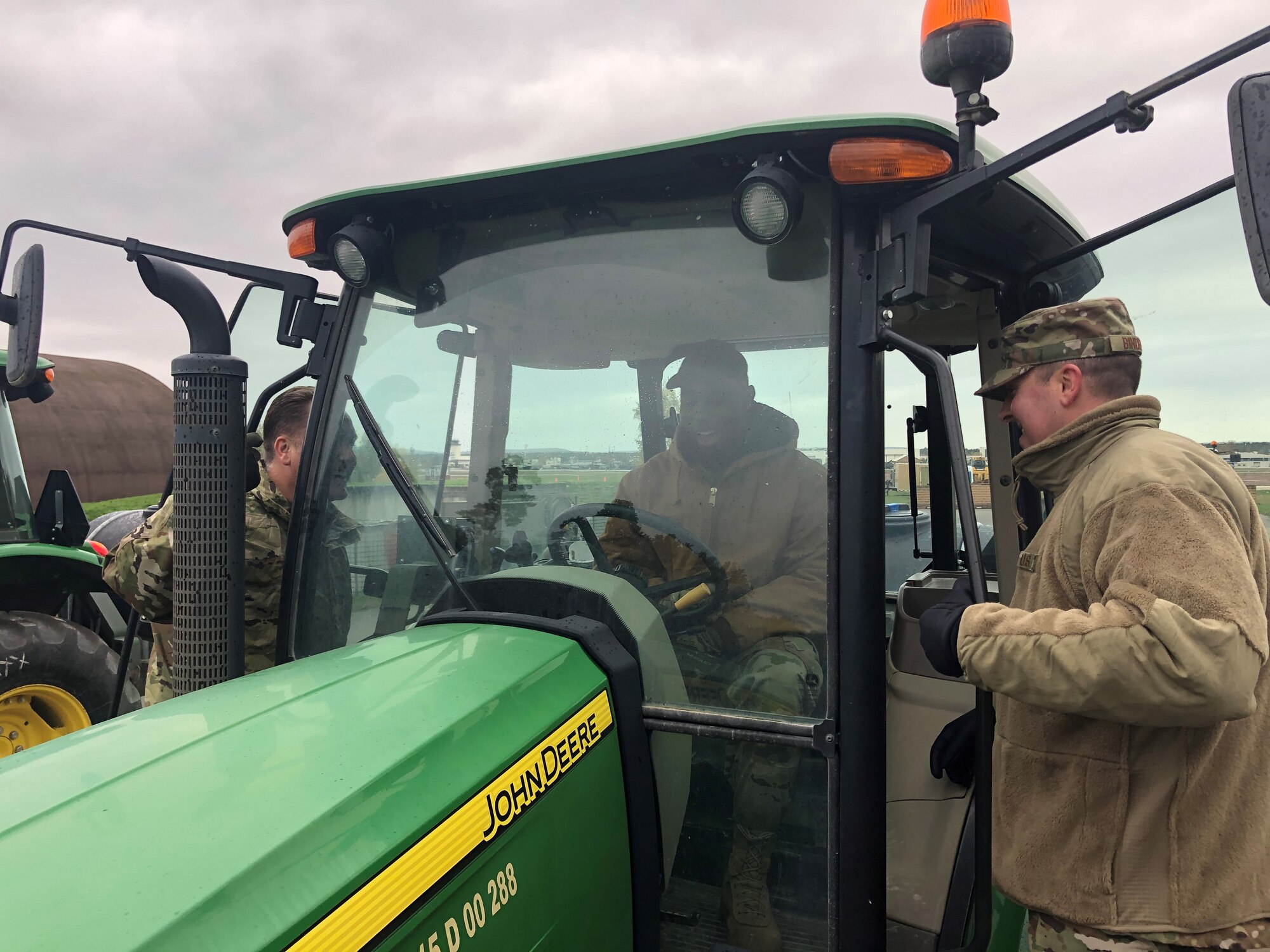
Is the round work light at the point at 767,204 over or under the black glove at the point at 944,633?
over

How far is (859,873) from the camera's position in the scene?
1.64 metres

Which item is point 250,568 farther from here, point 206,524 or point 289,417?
point 206,524

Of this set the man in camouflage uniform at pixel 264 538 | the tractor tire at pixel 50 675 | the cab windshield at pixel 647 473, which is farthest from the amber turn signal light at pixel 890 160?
the tractor tire at pixel 50 675

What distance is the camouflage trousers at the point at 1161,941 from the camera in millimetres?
1439

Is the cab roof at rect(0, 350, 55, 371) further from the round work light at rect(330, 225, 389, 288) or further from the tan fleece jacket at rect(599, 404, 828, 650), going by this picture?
the tan fleece jacket at rect(599, 404, 828, 650)

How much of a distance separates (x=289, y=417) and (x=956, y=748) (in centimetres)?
228

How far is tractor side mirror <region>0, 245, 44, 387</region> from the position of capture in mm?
1739

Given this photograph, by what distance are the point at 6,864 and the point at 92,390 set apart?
22.9m

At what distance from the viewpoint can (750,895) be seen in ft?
5.67

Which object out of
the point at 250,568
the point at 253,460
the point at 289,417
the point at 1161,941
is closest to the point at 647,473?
the point at 253,460

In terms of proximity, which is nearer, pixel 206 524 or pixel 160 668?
pixel 206 524

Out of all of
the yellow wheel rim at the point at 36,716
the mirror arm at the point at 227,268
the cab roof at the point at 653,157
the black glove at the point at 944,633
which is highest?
the cab roof at the point at 653,157

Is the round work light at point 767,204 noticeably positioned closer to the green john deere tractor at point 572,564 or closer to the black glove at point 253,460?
the green john deere tractor at point 572,564

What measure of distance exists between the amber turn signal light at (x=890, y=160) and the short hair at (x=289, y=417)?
6.52 ft
